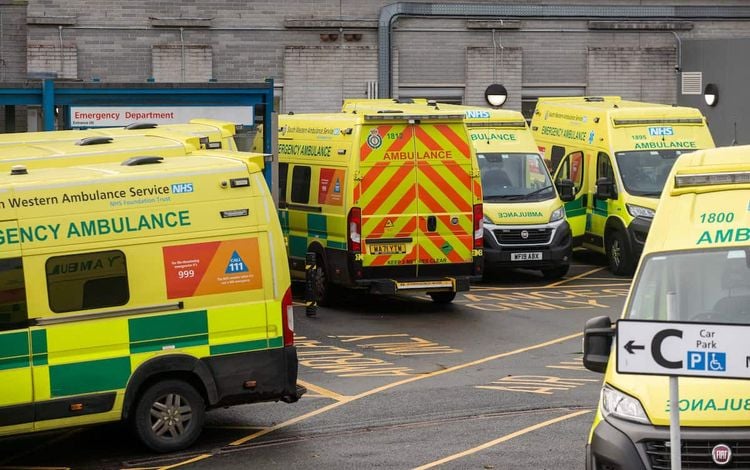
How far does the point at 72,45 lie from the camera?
1227 inches

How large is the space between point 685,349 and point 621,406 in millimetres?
1180

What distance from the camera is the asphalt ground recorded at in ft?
39.8

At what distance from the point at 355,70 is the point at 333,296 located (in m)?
12.3

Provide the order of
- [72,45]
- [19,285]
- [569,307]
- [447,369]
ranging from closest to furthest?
[19,285] → [447,369] → [569,307] → [72,45]

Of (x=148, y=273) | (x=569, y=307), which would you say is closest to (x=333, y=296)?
(x=569, y=307)

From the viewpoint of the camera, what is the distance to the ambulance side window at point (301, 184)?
21.5 meters

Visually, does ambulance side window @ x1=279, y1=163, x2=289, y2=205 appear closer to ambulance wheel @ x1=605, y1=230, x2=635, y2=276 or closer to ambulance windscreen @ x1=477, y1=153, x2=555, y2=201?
ambulance windscreen @ x1=477, y1=153, x2=555, y2=201

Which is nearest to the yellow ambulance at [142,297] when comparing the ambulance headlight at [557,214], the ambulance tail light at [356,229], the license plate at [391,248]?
the ambulance tail light at [356,229]

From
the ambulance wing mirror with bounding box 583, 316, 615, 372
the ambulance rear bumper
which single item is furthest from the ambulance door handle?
the ambulance wing mirror with bounding box 583, 316, 615, 372

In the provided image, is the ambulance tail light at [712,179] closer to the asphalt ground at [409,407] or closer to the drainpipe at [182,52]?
the asphalt ground at [409,407]

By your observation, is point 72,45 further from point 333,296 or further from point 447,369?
point 447,369

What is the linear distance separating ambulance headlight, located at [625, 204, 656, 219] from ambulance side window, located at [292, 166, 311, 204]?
5.45 m

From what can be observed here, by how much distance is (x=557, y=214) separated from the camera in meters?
23.3

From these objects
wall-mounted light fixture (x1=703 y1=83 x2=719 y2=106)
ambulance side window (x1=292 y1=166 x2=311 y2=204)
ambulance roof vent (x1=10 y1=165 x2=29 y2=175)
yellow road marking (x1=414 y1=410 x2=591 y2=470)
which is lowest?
yellow road marking (x1=414 y1=410 x2=591 y2=470)
